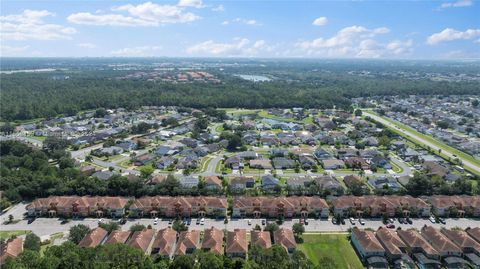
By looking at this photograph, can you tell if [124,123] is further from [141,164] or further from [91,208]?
[91,208]

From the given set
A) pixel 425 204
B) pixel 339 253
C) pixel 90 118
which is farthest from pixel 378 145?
pixel 90 118

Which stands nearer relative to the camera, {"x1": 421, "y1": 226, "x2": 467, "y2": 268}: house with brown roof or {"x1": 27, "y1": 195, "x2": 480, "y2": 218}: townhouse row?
{"x1": 421, "y1": 226, "x2": 467, "y2": 268}: house with brown roof

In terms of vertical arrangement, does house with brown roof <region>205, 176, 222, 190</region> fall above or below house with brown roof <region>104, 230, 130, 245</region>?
above

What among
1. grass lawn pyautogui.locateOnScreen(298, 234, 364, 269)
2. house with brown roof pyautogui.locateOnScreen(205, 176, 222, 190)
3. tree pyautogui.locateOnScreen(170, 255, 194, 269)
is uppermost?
tree pyautogui.locateOnScreen(170, 255, 194, 269)

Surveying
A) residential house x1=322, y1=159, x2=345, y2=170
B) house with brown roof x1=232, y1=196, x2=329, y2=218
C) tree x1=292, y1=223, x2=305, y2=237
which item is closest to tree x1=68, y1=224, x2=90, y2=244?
house with brown roof x1=232, y1=196, x2=329, y2=218

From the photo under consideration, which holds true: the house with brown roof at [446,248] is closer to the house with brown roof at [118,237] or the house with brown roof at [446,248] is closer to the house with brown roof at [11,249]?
the house with brown roof at [118,237]

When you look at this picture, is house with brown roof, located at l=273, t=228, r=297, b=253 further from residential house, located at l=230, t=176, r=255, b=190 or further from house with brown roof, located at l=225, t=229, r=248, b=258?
residential house, located at l=230, t=176, r=255, b=190

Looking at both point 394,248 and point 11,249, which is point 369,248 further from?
point 11,249
